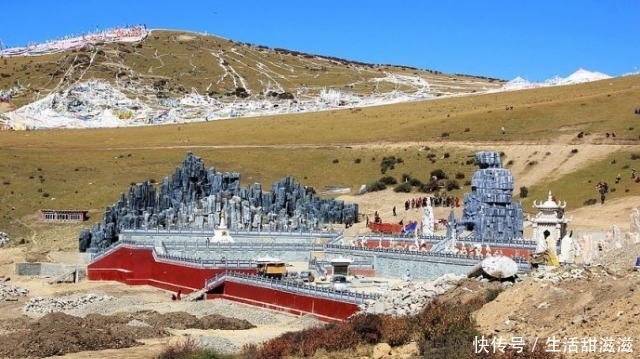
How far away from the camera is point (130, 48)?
627 ft

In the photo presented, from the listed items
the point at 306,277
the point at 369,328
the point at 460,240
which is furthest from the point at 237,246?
the point at 369,328

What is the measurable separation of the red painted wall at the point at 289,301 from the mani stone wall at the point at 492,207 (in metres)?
14.1

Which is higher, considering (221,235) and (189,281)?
(221,235)

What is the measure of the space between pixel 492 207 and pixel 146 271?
60.9 feet

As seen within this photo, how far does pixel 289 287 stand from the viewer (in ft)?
128

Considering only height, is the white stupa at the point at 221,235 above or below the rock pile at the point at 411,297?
above

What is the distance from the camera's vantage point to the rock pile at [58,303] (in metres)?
42.8

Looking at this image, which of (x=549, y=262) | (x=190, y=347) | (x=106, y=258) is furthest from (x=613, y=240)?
(x=106, y=258)

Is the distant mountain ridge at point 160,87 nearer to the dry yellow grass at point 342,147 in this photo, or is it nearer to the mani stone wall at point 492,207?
the dry yellow grass at point 342,147

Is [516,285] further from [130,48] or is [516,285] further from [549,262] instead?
[130,48]

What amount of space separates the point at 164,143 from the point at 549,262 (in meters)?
87.8

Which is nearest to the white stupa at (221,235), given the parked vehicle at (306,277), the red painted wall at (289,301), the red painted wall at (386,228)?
the red painted wall at (386,228)

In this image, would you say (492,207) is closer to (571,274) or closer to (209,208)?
(209,208)

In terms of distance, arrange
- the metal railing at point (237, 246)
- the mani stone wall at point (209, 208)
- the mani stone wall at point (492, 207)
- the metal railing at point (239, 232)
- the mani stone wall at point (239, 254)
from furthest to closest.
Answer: the mani stone wall at point (209, 208), the metal railing at point (239, 232), the metal railing at point (237, 246), the mani stone wall at point (239, 254), the mani stone wall at point (492, 207)
